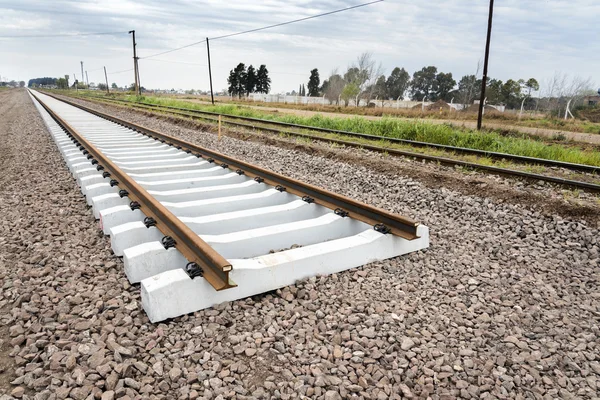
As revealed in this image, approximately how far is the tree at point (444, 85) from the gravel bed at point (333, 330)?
311ft

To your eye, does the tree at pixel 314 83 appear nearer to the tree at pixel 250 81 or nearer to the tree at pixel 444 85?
the tree at pixel 250 81

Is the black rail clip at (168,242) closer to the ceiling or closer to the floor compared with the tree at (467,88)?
closer to the floor

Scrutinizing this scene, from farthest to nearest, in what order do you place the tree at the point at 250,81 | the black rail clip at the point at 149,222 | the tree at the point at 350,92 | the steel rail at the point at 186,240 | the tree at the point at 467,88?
the tree at the point at 250,81
the tree at the point at 350,92
the tree at the point at 467,88
the black rail clip at the point at 149,222
the steel rail at the point at 186,240

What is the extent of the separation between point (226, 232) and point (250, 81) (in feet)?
347

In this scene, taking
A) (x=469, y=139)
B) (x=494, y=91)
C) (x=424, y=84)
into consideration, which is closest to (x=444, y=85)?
(x=424, y=84)

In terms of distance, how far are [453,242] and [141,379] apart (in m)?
3.31

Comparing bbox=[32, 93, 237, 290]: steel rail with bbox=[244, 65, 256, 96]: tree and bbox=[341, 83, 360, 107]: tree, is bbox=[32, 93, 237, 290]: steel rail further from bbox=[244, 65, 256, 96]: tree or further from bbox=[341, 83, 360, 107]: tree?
bbox=[244, 65, 256, 96]: tree

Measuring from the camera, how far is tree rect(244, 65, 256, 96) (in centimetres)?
10403

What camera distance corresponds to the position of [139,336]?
8.58 ft

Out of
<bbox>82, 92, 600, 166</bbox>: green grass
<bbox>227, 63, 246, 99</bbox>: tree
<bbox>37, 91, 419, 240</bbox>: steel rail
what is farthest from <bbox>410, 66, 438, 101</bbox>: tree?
<bbox>37, 91, 419, 240</bbox>: steel rail

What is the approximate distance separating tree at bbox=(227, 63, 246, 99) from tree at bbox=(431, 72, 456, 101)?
47.7 metres

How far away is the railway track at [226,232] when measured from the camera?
9.46 ft

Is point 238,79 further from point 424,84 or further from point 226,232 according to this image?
point 226,232

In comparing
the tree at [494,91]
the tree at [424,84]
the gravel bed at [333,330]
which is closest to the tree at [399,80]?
the tree at [424,84]
